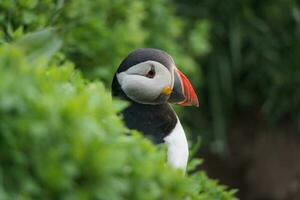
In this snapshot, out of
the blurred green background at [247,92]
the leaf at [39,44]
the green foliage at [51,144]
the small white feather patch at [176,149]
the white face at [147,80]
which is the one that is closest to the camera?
the green foliage at [51,144]

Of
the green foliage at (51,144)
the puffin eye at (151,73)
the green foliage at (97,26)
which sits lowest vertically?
the green foliage at (51,144)

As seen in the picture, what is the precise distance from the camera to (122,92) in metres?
3.20

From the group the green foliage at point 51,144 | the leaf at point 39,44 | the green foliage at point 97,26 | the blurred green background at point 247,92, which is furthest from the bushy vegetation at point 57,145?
the blurred green background at point 247,92

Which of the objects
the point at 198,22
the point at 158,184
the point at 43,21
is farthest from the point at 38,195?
the point at 198,22

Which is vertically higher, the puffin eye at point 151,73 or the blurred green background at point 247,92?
the blurred green background at point 247,92

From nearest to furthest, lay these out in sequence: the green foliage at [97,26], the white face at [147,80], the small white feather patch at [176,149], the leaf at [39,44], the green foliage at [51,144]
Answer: the green foliage at [51,144] < the leaf at [39,44] < the small white feather patch at [176,149] < the white face at [147,80] < the green foliage at [97,26]

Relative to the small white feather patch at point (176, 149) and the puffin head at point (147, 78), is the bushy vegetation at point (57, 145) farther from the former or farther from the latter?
the puffin head at point (147, 78)

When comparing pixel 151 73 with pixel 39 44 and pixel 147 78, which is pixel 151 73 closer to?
pixel 147 78

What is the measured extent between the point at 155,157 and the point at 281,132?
4876mm

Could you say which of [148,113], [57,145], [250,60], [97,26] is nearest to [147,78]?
[148,113]

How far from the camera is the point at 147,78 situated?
314 centimetres

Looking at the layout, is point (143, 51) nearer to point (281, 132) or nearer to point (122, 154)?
point (122, 154)

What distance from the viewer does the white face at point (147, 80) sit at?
3129mm

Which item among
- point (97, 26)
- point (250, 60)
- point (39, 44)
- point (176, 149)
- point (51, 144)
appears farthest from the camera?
point (250, 60)
